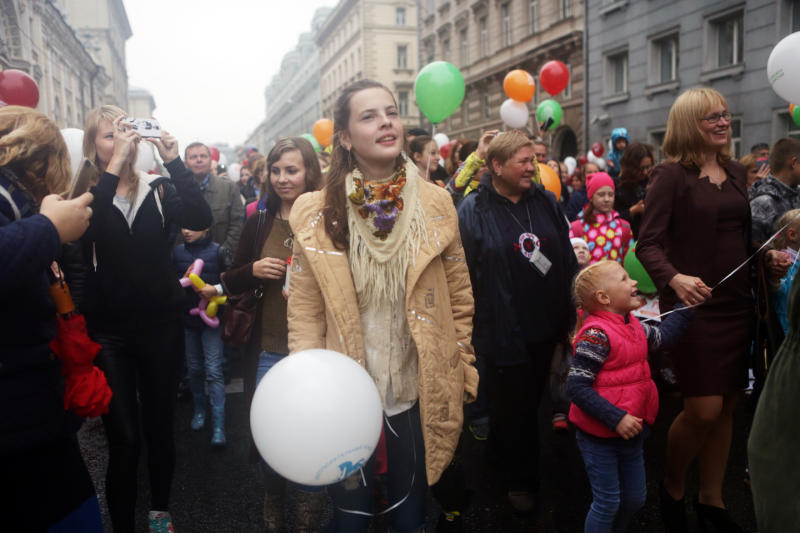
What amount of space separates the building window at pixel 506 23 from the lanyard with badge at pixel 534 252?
23.8 metres

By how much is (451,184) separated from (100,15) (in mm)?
60175

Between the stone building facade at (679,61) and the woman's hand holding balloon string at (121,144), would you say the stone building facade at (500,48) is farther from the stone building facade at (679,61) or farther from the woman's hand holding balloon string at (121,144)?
the woman's hand holding balloon string at (121,144)

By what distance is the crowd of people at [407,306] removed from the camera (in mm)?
1891

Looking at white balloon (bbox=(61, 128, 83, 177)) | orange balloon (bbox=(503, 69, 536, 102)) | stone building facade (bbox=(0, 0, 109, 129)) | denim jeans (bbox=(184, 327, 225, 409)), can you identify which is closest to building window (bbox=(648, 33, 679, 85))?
orange balloon (bbox=(503, 69, 536, 102))

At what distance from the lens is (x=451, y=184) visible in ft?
17.6

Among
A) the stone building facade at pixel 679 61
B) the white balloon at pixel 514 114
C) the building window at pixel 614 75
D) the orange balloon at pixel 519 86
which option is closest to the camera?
the white balloon at pixel 514 114

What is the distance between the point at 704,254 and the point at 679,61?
49.6 ft

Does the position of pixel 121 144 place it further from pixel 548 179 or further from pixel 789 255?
pixel 548 179

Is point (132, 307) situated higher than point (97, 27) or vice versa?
point (97, 27)

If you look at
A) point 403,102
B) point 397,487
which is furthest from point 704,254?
point 403,102

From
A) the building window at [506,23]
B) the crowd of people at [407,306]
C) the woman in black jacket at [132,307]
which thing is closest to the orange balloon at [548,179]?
the crowd of people at [407,306]

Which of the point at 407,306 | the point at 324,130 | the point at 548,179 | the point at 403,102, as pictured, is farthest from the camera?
the point at 403,102

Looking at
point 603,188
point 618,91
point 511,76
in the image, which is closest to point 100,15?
point 618,91

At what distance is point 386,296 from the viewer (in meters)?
2.29
